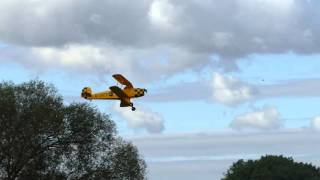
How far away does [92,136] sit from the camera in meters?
67.9

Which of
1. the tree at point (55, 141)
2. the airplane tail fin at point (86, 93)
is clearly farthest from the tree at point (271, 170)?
the tree at point (55, 141)

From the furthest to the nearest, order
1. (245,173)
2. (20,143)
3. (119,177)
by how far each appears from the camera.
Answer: (245,173) < (119,177) < (20,143)

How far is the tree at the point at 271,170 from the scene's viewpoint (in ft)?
604

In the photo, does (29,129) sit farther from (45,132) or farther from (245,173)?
(245,173)

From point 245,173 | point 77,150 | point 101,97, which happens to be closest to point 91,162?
point 77,150

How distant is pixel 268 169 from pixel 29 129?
5103 inches

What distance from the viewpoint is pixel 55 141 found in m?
66.1

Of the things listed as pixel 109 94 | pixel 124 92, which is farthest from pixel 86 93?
pixel 124 92

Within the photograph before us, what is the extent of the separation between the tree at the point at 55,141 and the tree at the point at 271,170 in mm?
117872

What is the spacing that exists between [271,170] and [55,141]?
126 metres

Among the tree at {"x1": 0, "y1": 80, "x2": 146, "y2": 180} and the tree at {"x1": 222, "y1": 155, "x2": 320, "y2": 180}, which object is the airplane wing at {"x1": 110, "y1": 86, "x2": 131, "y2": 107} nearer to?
the tree at {"x1": 0, "y1": 80, "x2": 146, "y2": 180}

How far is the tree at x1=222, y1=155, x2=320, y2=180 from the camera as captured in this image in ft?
604

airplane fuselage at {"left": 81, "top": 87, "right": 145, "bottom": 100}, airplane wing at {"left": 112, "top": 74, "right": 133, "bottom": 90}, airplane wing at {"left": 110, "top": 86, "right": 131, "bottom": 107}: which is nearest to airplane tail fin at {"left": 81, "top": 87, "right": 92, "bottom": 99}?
airplane fuselage at {"left": 81, "top": 87, "right": 145, "bottom": 100}

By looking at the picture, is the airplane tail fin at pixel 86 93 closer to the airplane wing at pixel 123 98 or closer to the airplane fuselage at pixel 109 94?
the airplane fuselage at pixel 109 94
